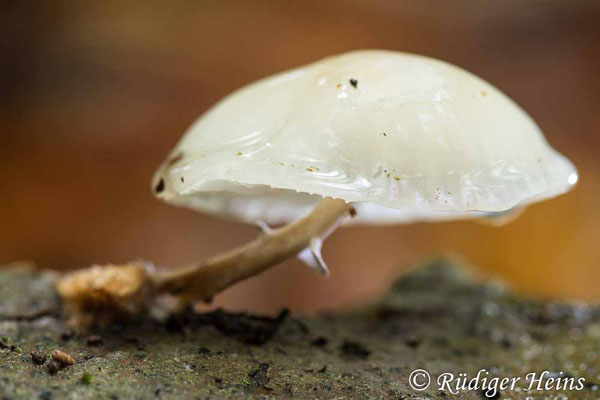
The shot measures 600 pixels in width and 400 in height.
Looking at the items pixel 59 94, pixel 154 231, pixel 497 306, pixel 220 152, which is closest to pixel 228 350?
pixel 220 152

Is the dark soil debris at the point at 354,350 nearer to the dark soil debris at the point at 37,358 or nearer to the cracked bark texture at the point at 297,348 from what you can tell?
the cracked bark texture at the point at 297,348

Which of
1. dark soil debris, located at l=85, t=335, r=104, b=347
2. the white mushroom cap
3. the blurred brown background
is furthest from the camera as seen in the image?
the blurred brown background

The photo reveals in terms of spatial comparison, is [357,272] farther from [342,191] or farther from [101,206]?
[342,191]

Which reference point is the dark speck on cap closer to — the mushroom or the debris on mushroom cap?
the mushroom

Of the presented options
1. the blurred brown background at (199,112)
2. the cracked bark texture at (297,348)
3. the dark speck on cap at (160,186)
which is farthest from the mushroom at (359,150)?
the blurred brown background at (199,112)

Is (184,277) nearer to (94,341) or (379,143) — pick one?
(94,341)

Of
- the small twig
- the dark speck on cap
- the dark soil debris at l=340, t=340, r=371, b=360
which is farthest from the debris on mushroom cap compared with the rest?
the dark soil debris at l=340, t=340, r=371, b=360

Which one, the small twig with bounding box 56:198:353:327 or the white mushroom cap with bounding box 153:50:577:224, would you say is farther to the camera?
the small twig with bounding box 56:198:353:327
